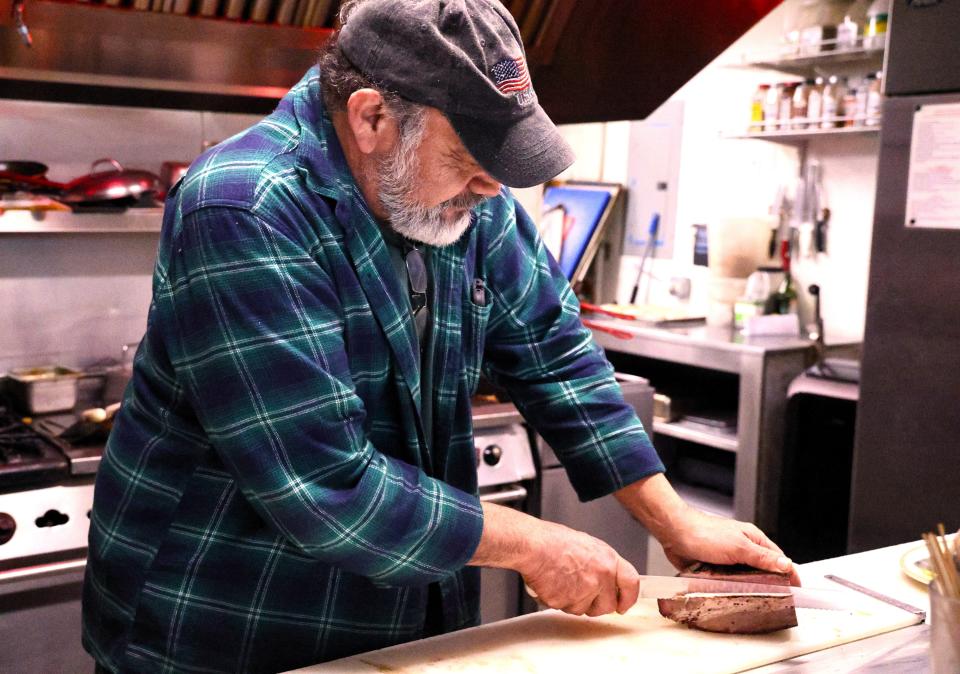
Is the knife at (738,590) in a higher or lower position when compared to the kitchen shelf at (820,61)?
lower

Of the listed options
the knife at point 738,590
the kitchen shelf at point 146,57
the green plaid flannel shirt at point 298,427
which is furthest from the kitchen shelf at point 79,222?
the knife at point 738,590

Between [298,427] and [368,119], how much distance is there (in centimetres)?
36

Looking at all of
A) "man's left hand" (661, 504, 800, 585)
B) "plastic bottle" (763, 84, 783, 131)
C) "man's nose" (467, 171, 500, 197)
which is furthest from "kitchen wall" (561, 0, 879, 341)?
"man's nose" (467, 171, 500, 197)

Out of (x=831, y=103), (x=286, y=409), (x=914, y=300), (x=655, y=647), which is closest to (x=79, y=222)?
(x=286, y=409)

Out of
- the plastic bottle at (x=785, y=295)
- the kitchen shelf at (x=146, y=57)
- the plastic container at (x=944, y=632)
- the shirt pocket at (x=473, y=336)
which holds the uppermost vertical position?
the kitchen shelf at (x=146, y=57)

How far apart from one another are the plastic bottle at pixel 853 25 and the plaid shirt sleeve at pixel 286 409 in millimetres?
2828

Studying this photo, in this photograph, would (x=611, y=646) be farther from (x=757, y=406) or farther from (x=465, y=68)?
(x=757, y=406)

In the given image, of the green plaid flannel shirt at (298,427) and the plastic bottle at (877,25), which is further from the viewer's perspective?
the plastic bottle at (877,25)

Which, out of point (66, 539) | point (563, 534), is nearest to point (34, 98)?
point (66, 539)

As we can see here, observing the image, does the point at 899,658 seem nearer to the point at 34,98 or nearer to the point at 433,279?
the point at 433,279

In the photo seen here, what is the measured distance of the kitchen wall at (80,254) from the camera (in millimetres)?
2307

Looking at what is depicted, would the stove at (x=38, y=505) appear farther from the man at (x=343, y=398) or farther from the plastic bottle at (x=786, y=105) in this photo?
the plastic bottle at (x=786, y=105)

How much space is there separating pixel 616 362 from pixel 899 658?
9.47ft

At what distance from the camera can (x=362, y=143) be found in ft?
3.74
